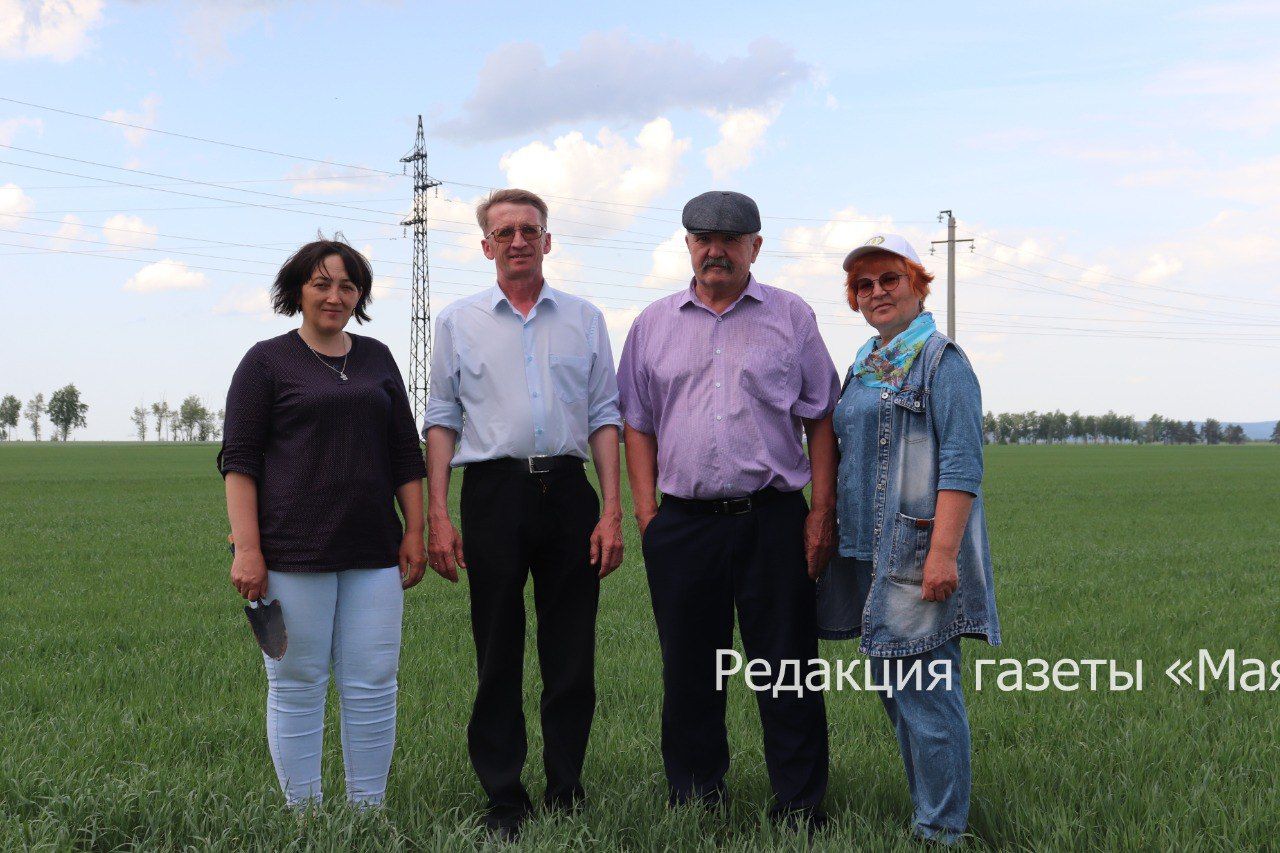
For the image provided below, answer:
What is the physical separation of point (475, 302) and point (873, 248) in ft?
5.35

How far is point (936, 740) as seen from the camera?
3.68m

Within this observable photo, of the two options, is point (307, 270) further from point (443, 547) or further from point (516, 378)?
point (443, 547)

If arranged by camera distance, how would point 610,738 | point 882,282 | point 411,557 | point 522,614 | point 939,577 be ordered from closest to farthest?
point 939,577 < point 882,282 < point 411,557 < point 522,614 < point 610,738

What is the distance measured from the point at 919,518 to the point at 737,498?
0.71 meters

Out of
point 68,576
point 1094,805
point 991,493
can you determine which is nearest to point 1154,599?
point 1094,805

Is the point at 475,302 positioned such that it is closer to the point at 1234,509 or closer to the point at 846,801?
the point at 846,801

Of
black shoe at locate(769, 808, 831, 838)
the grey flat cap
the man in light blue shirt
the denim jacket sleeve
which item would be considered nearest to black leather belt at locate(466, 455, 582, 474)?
the man in light blue shirt

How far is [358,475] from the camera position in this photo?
3.81m

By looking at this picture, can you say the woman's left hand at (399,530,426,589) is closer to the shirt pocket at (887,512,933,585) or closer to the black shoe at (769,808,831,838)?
the black shoe at (769,808,831,838)

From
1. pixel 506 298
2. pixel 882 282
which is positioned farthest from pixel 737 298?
pixel 506 298

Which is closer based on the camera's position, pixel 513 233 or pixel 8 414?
pixel 513 233

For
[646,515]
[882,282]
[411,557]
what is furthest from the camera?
[646,515]

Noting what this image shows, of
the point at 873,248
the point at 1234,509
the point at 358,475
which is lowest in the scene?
the point at 1234,509

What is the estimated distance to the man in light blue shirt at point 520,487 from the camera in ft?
13.6
